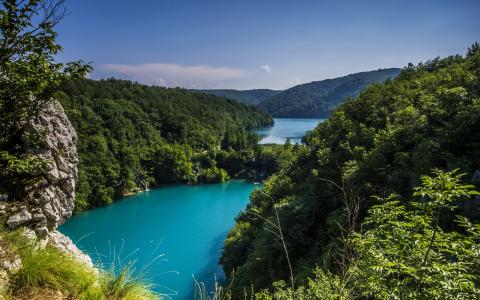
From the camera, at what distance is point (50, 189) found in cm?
650

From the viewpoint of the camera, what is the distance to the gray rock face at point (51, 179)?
5.79 meters

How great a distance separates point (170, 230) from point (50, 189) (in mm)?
36930

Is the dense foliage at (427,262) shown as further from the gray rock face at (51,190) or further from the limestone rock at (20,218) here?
the limestone rock at (20,218)

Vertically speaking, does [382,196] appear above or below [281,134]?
above

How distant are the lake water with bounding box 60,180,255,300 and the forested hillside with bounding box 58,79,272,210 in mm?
5011

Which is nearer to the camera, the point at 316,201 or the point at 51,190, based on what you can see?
the point at 51,190

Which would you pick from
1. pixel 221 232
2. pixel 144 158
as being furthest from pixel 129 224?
pixel 144 158

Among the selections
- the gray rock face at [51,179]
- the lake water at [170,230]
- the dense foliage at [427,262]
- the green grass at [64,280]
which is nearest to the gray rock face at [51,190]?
the gray rock face at [51,179]

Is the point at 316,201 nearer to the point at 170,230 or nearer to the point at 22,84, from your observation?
the point at 22,84

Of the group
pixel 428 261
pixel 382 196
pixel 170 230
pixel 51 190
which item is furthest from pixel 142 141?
pixel 428 261

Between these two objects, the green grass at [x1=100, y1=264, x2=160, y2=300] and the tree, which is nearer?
the tree

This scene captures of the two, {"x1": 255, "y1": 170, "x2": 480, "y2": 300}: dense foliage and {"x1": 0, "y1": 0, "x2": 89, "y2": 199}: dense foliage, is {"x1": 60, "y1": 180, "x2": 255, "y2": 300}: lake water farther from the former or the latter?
{"x1": 255, "y1": 170, "x2": 480, "y2": 300}: dense foliage

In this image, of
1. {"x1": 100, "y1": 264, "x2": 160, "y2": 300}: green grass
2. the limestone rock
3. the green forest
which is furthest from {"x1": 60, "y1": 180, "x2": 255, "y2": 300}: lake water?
{"x1": 100, "y1": 264, "x2": 160, "y2": 300}: green grass

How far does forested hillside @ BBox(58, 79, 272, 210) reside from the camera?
59094 millimetres
